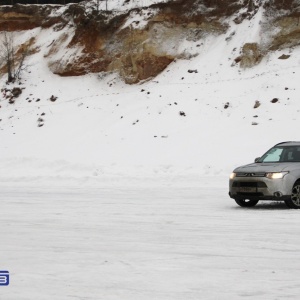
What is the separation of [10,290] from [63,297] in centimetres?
65

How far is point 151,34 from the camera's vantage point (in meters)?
41.2

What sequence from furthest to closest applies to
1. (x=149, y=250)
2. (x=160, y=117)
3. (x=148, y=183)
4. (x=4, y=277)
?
(x=160, y=117) < (x=148, y=183) < (x=149, y=250) < (x=4, y=277)

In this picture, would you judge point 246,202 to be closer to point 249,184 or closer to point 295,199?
point 249,184

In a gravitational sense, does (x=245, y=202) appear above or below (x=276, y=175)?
below

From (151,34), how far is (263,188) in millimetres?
29162

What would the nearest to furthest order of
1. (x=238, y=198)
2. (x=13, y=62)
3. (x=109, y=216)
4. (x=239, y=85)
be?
(x=109, y=216) → (x=238, y=198) → (x=239, y=85) → (x=13, y=62)

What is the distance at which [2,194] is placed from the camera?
697 inches

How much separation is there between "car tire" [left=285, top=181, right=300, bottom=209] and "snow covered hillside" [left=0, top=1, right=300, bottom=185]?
7.56 m

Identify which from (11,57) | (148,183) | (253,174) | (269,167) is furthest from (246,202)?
(11,57)

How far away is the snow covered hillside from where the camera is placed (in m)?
25.8

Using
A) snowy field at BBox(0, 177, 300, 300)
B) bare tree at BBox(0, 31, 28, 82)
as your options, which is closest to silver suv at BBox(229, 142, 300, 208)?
snowy field at BBox(0, 177, 300, 300)

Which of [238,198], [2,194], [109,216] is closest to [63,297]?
[109,216]

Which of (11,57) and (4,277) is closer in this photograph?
(4,277)

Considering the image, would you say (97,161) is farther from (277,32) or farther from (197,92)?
(277,32)
